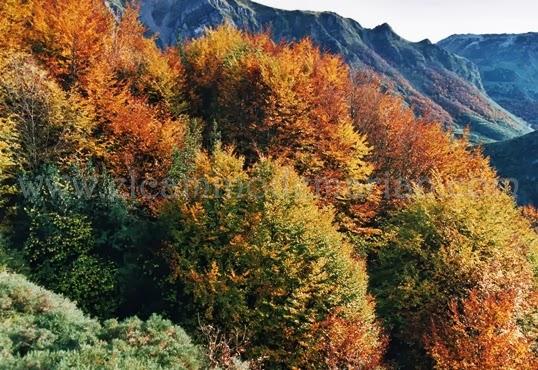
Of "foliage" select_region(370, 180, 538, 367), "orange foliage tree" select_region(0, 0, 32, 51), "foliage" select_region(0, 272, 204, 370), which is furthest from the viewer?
"orange foliage tree" select_region(0, 0, 32, 51)

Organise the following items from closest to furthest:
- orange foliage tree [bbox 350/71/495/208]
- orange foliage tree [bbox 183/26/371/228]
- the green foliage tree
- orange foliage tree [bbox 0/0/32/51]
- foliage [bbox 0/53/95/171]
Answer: the green foliage tree < foliage [bbox 0/53/95/171] < orange foliage tree [bbox 0/0/32/51] < orange foliage tree [bbox 183/26/371/228] < orange foliage tree [bbox 350/71/495/208]

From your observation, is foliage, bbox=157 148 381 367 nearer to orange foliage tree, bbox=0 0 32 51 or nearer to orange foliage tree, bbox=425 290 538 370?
orange foliage tree, bbox=425 290 538 370

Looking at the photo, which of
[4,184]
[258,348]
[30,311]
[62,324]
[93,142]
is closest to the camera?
[62,324]

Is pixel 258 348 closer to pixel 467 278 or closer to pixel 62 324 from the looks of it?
pixel 62 324

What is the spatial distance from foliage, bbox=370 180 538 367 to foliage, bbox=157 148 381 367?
4.85m

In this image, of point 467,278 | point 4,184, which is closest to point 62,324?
point 4,184

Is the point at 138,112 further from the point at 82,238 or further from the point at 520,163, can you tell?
the point at 520,163

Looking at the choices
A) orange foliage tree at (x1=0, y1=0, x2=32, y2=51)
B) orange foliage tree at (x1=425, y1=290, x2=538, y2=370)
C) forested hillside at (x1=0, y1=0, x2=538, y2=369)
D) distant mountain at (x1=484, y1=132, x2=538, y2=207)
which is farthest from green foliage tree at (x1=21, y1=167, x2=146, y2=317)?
distant mountain at (x1=484, y1=132, x2=538, y2=207)

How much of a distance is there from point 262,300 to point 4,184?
75.0 feet

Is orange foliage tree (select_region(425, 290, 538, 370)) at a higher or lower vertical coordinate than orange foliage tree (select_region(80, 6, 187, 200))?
lower

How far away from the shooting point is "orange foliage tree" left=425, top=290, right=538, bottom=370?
33.2 meters

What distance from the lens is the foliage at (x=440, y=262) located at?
124 ft

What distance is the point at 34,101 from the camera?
123ft

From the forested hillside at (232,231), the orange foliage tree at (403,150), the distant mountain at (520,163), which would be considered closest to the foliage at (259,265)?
the forested hillside at (232,231)
